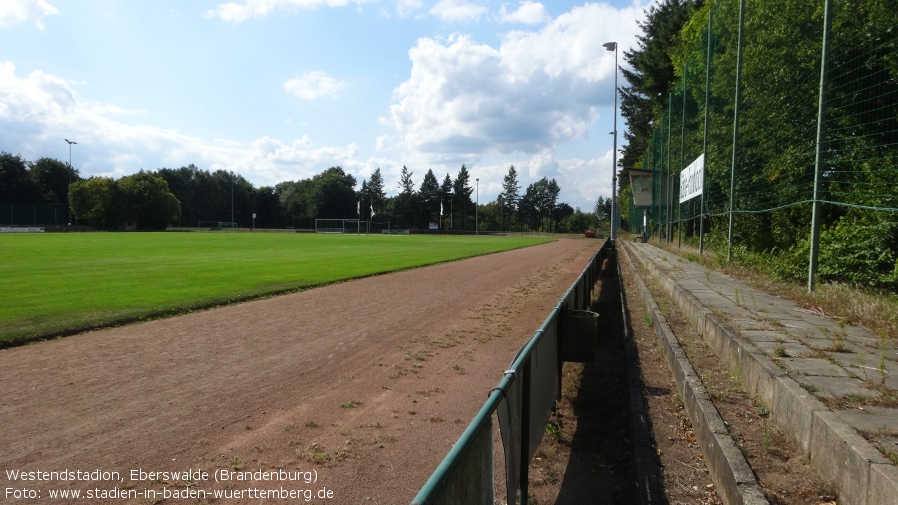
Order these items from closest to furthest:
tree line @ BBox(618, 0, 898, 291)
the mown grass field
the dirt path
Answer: the dirt path < tree line @ BBox(618, 0, 898, 291) < the mown grass field

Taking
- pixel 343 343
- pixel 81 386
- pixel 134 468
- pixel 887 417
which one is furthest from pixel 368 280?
pixel 887 417

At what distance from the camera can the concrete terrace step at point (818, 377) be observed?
8.18 ft

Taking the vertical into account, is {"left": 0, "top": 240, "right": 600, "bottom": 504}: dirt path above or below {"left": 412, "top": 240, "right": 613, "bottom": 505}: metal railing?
below

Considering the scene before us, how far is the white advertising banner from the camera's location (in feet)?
46.1

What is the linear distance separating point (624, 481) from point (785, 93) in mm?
8169

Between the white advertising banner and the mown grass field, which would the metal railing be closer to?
the mown grass field

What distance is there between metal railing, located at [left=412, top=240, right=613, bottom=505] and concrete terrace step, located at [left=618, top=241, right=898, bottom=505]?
1.42m

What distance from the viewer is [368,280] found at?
16078 millimetres

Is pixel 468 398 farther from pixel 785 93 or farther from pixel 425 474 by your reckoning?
pixel 785 93

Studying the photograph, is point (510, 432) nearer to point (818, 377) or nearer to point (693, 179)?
point (818, 377)

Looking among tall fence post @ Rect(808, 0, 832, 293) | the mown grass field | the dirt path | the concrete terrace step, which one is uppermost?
tall fence post @ Rect(808, 0, 832, 293)

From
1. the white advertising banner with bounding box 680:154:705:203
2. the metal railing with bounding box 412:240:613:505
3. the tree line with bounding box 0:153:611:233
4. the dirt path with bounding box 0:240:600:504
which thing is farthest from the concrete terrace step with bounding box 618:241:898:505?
the tree line with bounding box 0:153:611:233

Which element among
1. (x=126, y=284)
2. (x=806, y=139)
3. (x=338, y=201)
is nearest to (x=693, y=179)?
(x=806, y=139)

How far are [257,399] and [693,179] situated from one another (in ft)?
44.3
